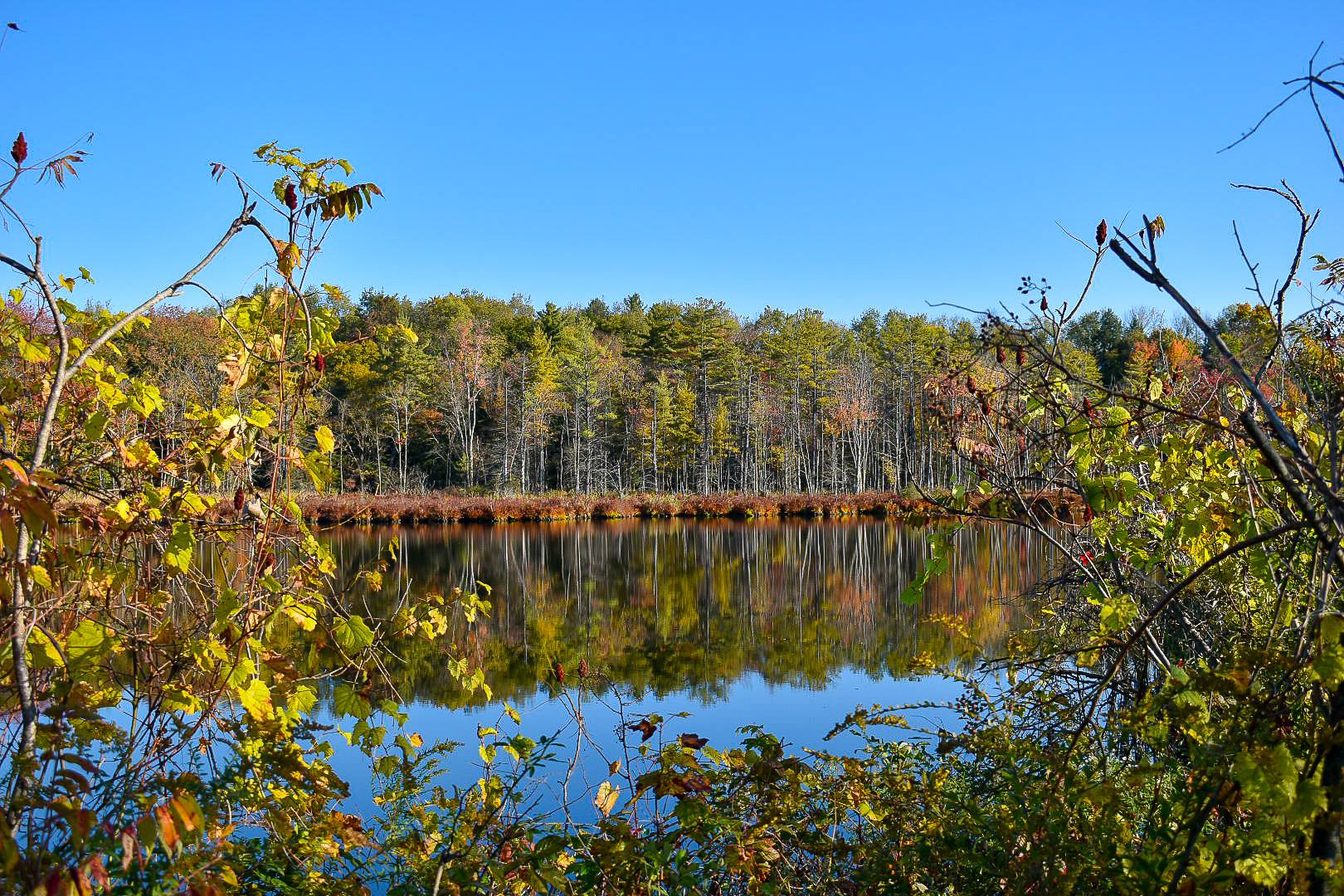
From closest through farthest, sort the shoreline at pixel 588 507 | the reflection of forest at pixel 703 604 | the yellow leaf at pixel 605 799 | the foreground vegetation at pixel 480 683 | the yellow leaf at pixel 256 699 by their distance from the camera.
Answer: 1. the foreground vegetation at pixel 480 683
2. the yellow leaf at pixel 256 699
3. the yellow leaf at pixel 605 799
4. the reflection of forest at pixel 703 604
5. the shoreline at pixel 588 507

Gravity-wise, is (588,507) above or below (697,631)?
above

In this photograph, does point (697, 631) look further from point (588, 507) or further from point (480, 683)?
point (588, 507)

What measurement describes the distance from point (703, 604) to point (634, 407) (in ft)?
103

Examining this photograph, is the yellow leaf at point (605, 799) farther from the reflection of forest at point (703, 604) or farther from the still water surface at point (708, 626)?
the reflection of forest at point (703, 604)

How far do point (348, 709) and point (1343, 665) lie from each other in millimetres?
2051

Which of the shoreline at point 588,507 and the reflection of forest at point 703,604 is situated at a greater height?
the shoreline at point 588,507

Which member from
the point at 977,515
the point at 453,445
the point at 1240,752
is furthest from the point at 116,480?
the point at 453,445

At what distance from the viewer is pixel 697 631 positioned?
1228cm

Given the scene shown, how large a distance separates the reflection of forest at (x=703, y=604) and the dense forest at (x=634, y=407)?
16091 mm

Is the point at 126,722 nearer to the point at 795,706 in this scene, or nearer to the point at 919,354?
the point at 795,706

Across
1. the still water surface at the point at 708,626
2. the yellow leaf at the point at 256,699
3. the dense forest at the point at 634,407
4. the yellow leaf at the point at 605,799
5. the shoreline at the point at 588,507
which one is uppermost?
the dense forest at the point at 634,407

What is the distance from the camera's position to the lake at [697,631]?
7.54m

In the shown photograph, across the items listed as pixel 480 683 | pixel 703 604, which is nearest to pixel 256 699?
pixel 480 683

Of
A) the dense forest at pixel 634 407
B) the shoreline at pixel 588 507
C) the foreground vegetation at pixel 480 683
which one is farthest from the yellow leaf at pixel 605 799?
the dense forest at pixel 634 407
